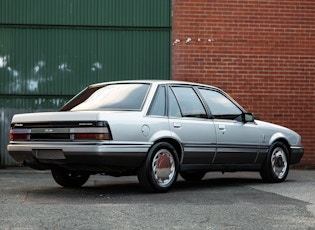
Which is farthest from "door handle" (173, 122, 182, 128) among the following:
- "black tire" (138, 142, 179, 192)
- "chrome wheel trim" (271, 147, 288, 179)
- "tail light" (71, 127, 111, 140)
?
"chrome wheel trim" (271, 147, 288, 179)

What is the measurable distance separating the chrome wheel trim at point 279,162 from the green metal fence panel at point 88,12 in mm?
4806

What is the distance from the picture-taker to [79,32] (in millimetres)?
14289

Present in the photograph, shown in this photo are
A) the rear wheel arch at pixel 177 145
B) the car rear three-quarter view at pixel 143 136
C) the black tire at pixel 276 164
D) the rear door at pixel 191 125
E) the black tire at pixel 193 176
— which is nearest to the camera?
the car rear three-quarter view at pixel 143 136

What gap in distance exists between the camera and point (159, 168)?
8.54 m

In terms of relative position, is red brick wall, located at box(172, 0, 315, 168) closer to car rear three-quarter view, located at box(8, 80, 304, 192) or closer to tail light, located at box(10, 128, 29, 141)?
car rear three-quarter view, located at box(8, 80, 304, 192)

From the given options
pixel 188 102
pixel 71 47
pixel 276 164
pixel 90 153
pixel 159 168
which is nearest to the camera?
pixel 90 153

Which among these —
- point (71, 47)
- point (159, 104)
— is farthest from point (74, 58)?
point (159, 104)

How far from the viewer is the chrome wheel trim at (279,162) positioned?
34.4 ft

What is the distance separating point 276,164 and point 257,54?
4518 mm

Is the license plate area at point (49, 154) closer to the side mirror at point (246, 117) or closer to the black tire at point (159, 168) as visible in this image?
the black tire at point (159, 168)

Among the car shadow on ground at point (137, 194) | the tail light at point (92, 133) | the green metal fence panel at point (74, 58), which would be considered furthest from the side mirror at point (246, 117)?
the green metal fence panel at point (74, 58)

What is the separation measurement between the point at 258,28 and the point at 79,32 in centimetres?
377

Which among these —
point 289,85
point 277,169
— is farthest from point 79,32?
point 277,169

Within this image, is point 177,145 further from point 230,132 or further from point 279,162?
point 279,162
